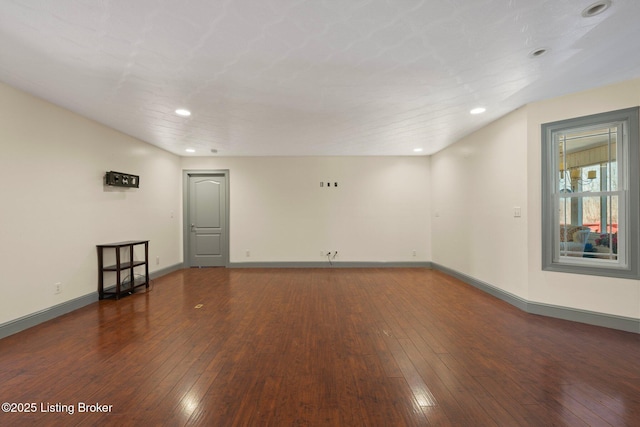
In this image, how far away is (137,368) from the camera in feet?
7.02

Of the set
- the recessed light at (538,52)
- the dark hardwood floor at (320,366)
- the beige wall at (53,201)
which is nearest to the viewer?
the dark hardwood floor at (320,366)

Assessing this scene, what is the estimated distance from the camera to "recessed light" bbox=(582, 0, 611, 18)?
1668mm

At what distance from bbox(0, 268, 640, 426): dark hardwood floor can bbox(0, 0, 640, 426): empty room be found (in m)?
0.02

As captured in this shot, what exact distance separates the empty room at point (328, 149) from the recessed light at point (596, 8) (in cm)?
2

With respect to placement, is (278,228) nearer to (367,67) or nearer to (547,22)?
(367,67)

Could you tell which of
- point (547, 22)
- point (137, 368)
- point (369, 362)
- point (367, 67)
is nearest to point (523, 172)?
point (547, 22)

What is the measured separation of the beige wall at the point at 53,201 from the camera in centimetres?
276

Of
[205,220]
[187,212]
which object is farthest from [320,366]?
[187,212]

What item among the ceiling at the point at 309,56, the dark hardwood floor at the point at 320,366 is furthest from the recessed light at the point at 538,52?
the dark hardwood floor at the point at 320,366

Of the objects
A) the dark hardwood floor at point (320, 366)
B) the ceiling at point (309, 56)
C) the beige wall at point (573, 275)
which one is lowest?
the dark hardwood floor at point (320, 366)

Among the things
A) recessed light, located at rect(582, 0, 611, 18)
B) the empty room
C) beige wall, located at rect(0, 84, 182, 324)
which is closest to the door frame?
the empty room

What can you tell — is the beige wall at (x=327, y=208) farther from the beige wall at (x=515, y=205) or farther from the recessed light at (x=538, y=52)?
the recessed light at (x=538, y=52)

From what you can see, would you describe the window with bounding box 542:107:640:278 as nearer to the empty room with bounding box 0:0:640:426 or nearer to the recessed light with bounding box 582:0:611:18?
the empty room with bounding box 0:0:640:426

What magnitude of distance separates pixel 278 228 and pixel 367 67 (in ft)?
14.4
